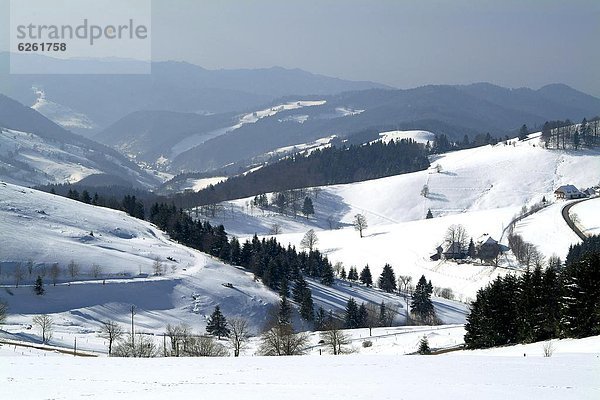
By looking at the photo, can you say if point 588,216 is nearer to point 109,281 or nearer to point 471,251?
point 471,251

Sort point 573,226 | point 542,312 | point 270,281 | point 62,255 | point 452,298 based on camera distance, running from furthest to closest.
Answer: point 573,226
point 452,298
point 270,281
point 62,255
point 542,312

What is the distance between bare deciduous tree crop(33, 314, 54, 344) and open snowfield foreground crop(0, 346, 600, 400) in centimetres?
2653

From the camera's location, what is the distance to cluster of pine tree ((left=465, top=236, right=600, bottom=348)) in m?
43.4

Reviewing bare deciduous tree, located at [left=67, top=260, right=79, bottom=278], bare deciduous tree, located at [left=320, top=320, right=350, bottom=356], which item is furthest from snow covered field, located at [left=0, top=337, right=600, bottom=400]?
bare deciduous tree, located at [left=67, top=260, right=79, bottom=278]

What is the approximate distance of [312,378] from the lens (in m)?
29.3

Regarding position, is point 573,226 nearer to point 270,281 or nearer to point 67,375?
point 270,281

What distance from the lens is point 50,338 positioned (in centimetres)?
6166

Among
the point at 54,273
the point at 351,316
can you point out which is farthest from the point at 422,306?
the point at 54,273

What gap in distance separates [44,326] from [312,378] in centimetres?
4280

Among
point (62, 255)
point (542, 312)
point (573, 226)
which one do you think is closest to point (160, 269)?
point (62, 255)

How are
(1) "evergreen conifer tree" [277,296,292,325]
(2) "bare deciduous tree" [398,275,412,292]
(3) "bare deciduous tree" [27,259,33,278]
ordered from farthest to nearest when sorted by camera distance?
(2) "bare deciduous tree" [398,275,412,292]
(3) "bare deciduous tree" [27,259,33,278]
(1) "evergreen conifer tree" [277,296,292,325]

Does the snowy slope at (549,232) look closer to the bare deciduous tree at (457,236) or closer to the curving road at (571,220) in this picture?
the curving road at (571,220)

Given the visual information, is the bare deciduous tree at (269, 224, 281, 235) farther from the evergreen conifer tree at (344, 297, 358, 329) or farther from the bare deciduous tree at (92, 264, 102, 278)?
the bare deciduous tree at (92, 264, 102, 278)

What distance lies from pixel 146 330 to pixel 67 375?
46.3 m
